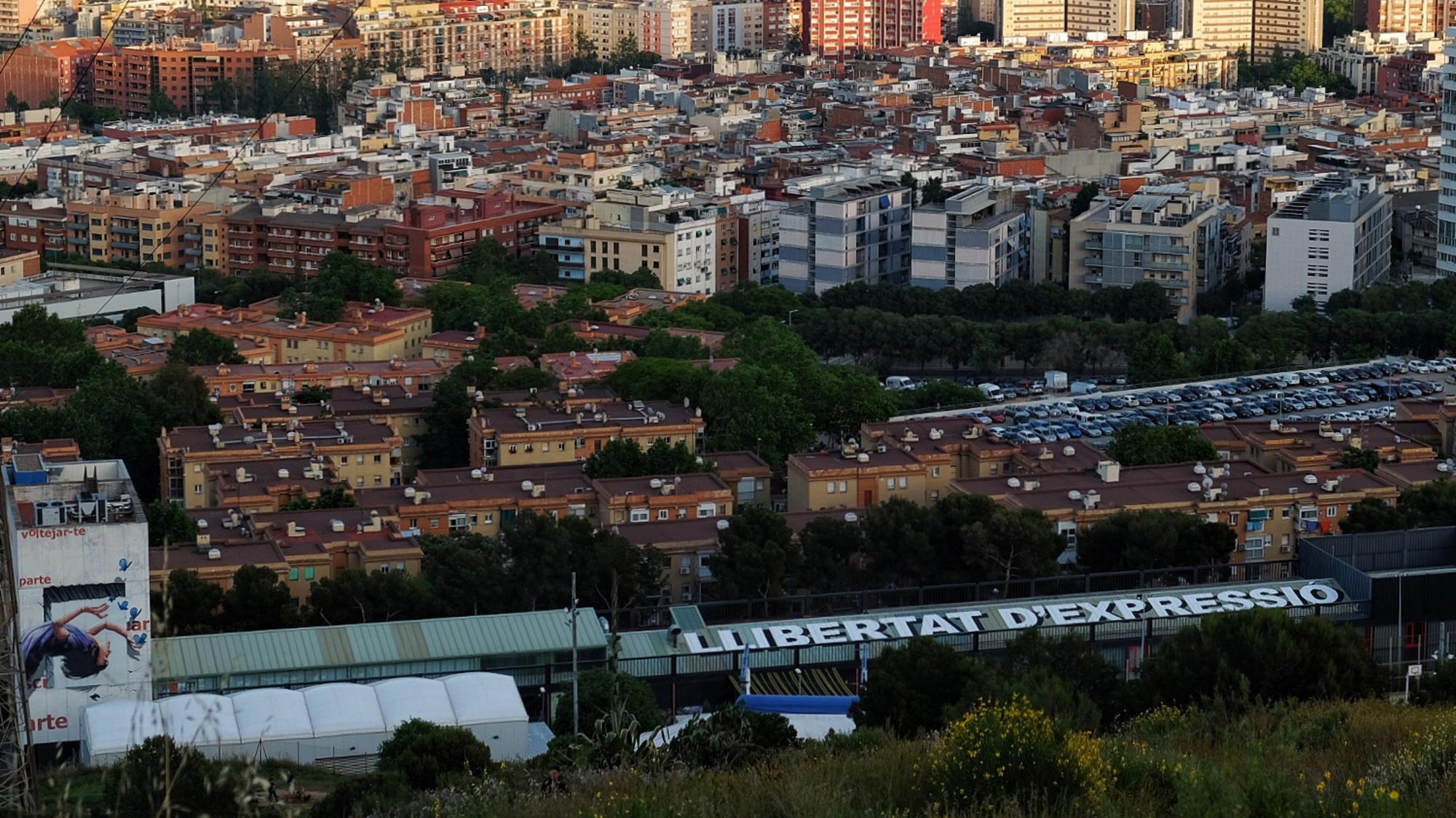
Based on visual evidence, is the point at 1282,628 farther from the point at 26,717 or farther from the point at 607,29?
the point at 607,29

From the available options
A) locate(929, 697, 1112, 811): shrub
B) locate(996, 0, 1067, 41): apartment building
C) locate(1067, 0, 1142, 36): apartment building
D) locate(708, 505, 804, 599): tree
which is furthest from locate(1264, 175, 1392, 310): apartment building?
locate(996, 0, 1067, 41): apartment building

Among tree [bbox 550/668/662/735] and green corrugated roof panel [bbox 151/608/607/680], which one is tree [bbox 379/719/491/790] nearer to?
tree [bbox 550/668/662/735]

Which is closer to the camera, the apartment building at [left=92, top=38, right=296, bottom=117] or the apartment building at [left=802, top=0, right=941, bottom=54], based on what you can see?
the apartment building at [left=92, top=38, right=296, bottom=117]

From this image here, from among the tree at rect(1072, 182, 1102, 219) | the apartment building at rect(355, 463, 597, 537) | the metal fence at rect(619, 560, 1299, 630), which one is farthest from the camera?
the tree at rect(1072, 182, 1102, 219)

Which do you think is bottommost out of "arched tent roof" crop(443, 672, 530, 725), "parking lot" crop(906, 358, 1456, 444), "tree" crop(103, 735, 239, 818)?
"parking lot" crop(906, 358, 1456, 444)

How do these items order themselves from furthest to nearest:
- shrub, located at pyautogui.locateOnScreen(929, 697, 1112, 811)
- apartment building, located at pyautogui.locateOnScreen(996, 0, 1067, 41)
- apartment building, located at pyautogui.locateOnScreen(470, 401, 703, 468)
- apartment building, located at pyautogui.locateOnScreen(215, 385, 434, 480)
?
apartment building, located at pyautogui.locateOnScreen(996, 0, 1067, 41) < apartment building, located at pyautogui.locateOnScreen(215, 385, 434, 480) < apartment building, located at pyautogui.locateOnScreen(470, 401, 703, 468) < shrub, located at pyautogui.locateOnScreen(929, 697, 1112, 811)

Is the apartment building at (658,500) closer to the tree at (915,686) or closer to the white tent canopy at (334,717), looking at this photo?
the white tent canopy at (334,717)

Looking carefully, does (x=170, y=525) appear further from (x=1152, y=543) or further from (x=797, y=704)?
(x=1152, y=543)
